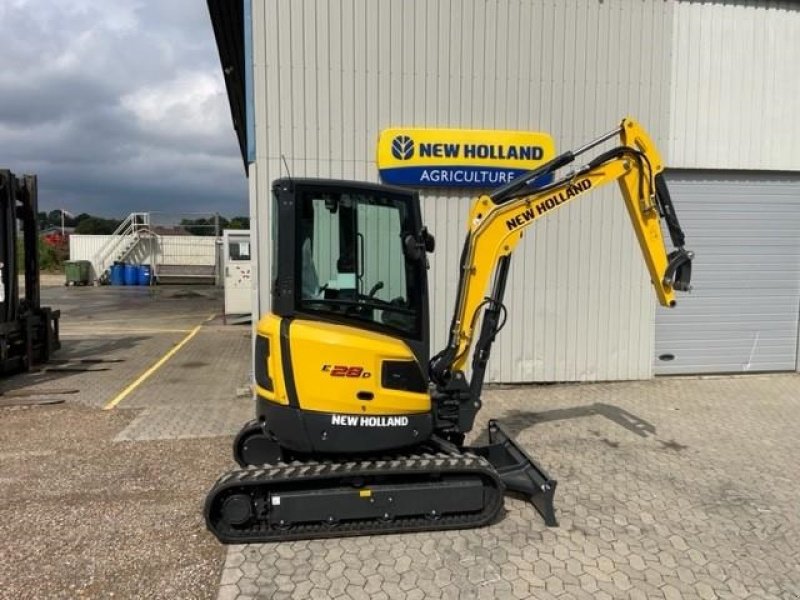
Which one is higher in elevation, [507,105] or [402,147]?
[507,105]

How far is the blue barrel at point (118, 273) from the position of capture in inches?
1242

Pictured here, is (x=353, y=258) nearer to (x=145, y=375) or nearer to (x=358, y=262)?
(x=358, y=262)

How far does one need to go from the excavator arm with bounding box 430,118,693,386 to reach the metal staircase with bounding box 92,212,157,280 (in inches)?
1193

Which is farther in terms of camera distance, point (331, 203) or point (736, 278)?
point (736, 278)

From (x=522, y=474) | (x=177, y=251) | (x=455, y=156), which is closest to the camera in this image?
(x=522, y=474)

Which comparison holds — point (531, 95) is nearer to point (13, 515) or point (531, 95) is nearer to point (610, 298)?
point (610, 298)

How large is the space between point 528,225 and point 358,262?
1.50m

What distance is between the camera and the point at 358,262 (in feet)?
14.3

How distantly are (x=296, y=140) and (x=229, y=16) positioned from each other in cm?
551

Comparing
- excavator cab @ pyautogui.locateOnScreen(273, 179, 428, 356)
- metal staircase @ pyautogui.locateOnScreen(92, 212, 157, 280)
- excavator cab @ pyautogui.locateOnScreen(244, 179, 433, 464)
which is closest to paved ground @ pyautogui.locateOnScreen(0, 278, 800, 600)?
excavator cab @ pyautogui.locateOnScreen(244, 179, 433, 464)

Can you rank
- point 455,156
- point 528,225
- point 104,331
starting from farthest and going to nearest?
point 104,331
point 455,156
point 528,225

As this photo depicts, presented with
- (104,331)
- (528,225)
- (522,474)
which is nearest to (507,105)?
(528,225)

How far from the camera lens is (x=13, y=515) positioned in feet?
15.4

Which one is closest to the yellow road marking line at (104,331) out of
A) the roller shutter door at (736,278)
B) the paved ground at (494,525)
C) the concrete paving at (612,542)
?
the paved ground at (494,525)
